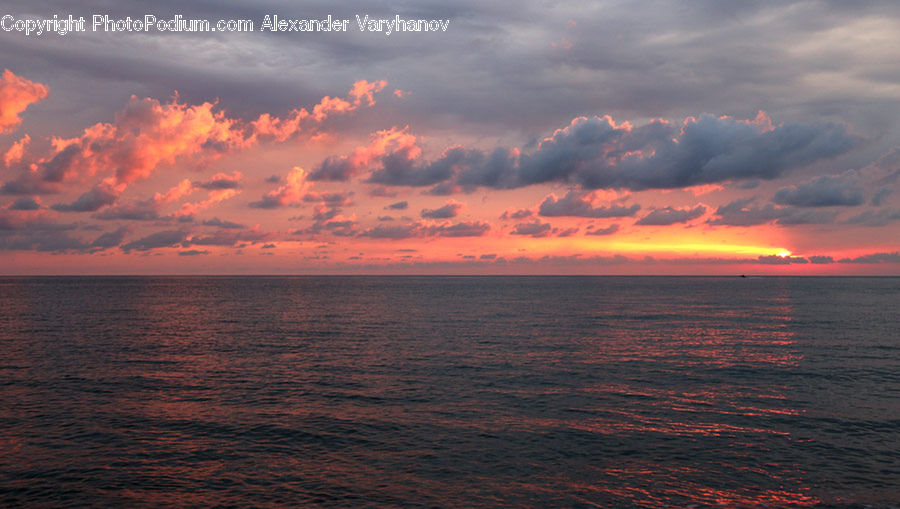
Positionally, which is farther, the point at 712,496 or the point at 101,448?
the point at 101,448

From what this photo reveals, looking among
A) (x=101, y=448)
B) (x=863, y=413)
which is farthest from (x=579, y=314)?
(x=101, y=448)

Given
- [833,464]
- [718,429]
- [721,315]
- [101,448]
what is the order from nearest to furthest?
1. [833,464]
2. [101,448]
3. [718,429]
4. [721,315]

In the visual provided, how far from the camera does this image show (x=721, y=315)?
3856 inches

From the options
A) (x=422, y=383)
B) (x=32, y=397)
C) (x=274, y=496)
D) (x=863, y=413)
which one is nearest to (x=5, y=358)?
(x=32, y=397)

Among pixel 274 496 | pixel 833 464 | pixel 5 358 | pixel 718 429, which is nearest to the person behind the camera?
pixel 274 496

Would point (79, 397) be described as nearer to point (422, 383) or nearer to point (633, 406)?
point (422, 383)

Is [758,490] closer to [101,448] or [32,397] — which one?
[101,448]

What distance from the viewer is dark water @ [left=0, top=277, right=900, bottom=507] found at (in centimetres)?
2084

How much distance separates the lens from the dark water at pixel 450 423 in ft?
68.4

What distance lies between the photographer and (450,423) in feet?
95.0

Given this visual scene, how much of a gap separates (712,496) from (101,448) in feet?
85.1

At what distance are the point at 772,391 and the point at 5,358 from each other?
6161 cm

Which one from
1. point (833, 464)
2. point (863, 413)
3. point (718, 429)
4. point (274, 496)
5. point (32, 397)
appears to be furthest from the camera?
point (32, 397)

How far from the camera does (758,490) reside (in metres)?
20.9
